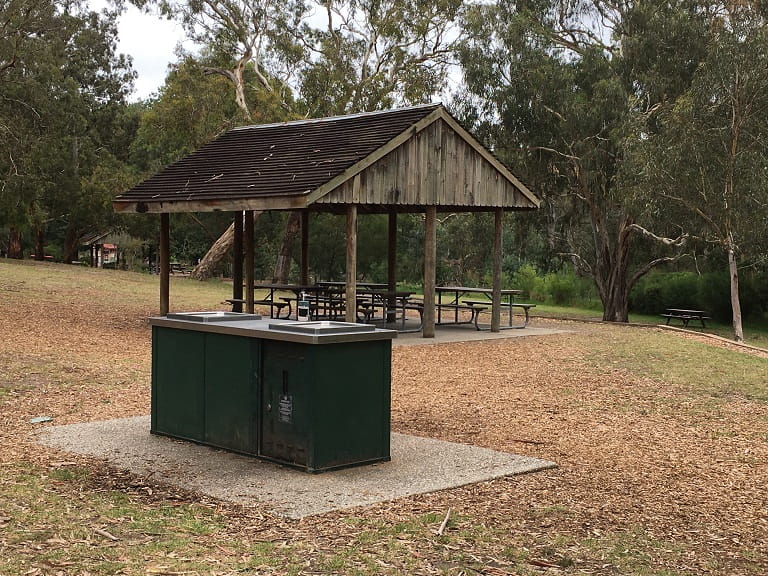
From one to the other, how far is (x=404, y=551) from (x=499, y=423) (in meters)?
4.70

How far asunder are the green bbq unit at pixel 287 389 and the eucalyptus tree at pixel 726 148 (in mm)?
17886

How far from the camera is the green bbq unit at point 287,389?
24.6 ft

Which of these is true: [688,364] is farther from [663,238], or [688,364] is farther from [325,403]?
[663,238]

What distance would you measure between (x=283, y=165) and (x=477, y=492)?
11.8 metres

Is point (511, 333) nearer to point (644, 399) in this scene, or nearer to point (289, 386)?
point (644, 399)

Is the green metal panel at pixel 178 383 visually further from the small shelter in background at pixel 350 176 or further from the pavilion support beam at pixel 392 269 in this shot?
the pavilion support beam at pixel 392 269

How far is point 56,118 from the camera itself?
101ft

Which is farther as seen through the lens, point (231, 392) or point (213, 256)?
point (213, 256)

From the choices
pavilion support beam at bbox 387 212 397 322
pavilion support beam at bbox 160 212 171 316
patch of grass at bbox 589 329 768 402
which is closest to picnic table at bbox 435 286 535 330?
pavilion support beam at bbox 387 212 397 322

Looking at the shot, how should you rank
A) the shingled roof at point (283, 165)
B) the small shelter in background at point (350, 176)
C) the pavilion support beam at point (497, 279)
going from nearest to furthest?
the shingled roof at point (283, 165), the small shelter in background at point (350, 176), the pavilion support beam at point (497, 279)

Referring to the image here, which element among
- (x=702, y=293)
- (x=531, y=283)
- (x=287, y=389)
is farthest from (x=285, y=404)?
(x=531, y=283)

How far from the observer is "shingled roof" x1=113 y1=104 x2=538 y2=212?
1667 centimetres

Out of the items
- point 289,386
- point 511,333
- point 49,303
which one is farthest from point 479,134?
point 289,386

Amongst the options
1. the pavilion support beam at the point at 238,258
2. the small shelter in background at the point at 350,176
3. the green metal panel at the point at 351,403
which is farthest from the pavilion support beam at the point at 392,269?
the green metal panel at the point at 351,403
